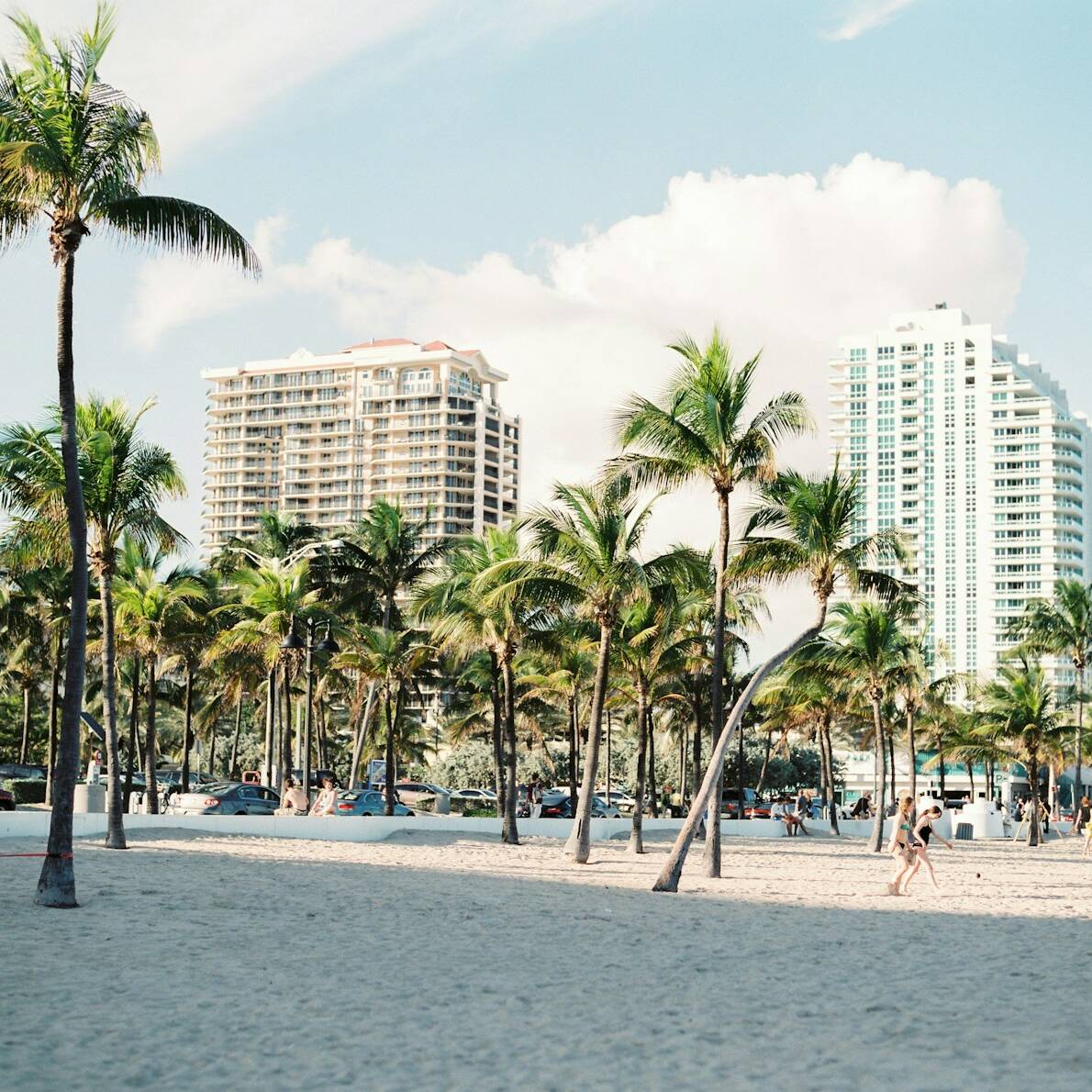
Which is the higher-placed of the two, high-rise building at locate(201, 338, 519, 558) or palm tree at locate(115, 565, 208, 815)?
high-rise building at locate(201, 338, 519, 558)

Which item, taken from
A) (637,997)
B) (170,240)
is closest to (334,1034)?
(637,997)

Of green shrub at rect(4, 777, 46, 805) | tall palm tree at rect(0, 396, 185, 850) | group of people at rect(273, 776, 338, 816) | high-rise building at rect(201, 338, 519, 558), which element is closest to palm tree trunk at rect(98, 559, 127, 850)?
tall palm tree at rect(0, 396, 185, 850)

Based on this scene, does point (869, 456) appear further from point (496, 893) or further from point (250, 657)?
point (496, 893)

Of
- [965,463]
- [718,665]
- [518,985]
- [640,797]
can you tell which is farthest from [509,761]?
[965,463]

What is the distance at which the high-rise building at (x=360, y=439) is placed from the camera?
547ft

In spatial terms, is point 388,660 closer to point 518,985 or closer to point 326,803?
→ point 326,803

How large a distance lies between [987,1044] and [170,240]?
12.4 meters

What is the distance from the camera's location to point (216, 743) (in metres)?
85.0

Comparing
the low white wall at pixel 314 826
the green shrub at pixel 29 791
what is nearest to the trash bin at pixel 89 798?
the low white wall at pixel 314 826

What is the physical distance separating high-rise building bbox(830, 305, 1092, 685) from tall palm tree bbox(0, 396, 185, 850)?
150 metres

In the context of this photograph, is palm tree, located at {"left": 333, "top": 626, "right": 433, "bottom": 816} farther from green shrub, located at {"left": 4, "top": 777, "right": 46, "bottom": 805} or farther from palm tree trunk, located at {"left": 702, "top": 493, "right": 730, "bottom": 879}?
palm tree trunk, located at {"left": 702, "top": 493, "right": 730, "bottom": 879}

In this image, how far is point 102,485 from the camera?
23.2m

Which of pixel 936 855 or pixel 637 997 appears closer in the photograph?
pixel 637 997

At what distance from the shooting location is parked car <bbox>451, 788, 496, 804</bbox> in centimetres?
5581
